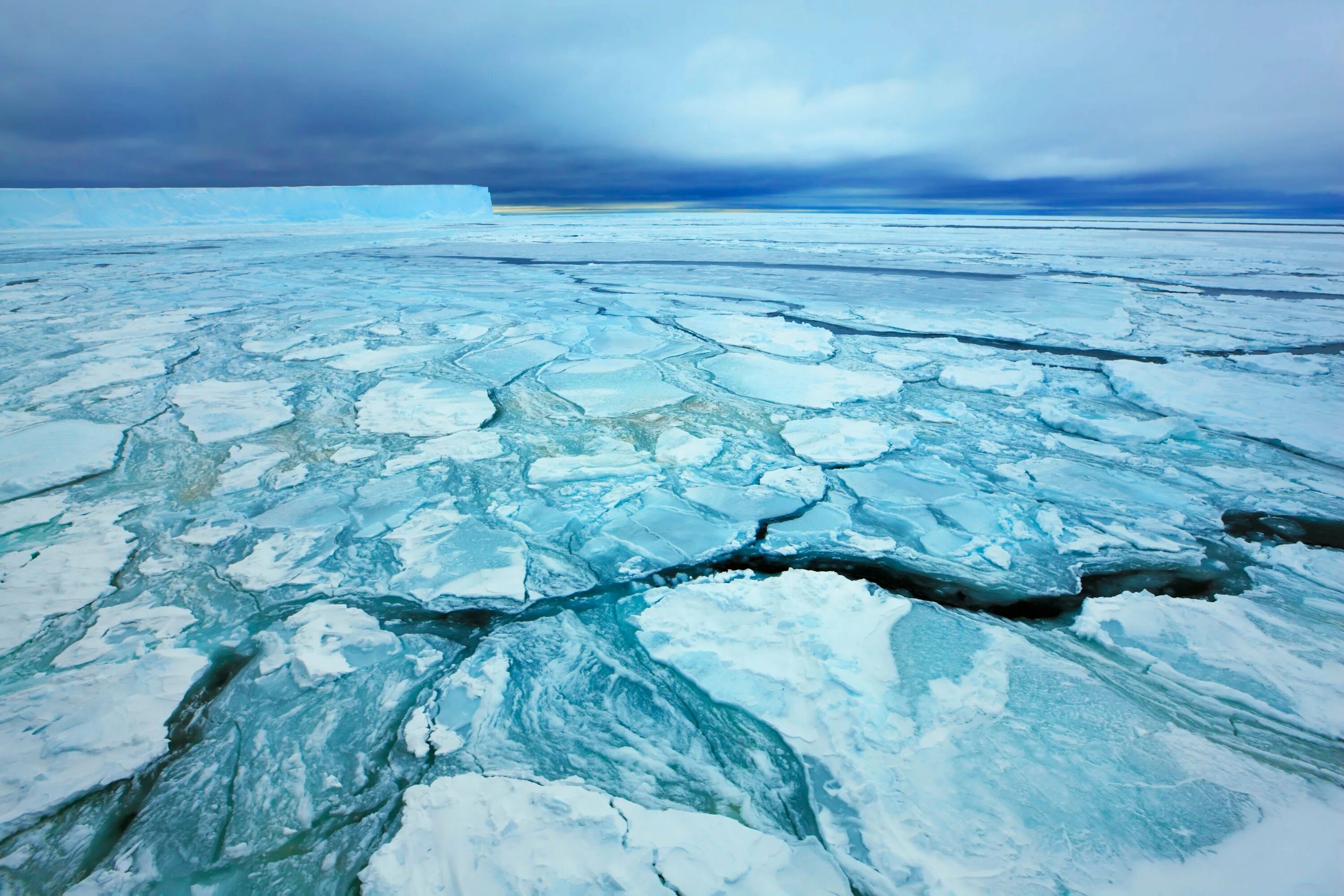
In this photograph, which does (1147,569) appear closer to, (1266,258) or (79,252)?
(1266,258)

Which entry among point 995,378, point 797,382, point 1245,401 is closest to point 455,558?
point 797,382

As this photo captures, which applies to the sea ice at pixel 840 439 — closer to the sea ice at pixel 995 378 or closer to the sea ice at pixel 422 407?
the sea ice at pixel 995 378

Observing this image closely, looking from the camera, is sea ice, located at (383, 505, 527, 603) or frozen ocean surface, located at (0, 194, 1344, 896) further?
sea ice, located at (383, 505, 527, 603)

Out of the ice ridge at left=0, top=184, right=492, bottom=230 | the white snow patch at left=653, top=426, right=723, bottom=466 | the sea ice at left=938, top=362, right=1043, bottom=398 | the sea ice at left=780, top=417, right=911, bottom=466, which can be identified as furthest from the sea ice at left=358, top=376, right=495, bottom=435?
the ice ridge at left=0, top=184, right=492, bottom=230

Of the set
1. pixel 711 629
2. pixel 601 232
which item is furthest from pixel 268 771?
pixel 601 232

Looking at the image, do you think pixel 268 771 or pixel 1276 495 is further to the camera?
pixel 1276 495

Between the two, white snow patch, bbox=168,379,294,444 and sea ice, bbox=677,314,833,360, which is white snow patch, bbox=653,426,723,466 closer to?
sea ice, bbox=677,314,833,360

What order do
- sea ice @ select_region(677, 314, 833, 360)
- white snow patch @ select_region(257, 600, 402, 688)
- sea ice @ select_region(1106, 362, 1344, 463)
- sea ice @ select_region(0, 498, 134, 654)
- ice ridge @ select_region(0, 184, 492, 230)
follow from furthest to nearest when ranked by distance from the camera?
ice ridge @ select_region(0, 184, 492, 230) < sea ice @ select_region(677, 314, 833, 360) < sea ice @ select_region(1106, 362, 1344, 463) < sea ice @ select_region(0, 498, 134, 654) < white snow patch @ select_region(257, 600, 402, 688)

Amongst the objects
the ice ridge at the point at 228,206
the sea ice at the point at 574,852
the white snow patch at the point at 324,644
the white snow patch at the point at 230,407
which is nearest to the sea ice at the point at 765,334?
the white snow patch at the point at 230,407
